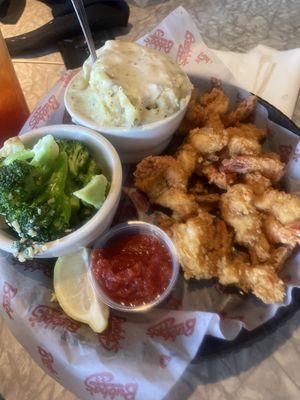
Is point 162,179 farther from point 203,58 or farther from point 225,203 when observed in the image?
point 203,58

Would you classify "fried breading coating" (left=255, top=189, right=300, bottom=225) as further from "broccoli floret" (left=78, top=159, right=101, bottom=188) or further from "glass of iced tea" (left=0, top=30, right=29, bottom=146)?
"glass of iced tea" (left=0, top=30, right=29, bottom=146)

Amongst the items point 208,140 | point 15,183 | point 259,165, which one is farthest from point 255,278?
point 15,183

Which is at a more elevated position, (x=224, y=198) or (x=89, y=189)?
(x=89, y=189)

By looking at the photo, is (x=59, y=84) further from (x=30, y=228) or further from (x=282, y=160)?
(x=282, y=160)

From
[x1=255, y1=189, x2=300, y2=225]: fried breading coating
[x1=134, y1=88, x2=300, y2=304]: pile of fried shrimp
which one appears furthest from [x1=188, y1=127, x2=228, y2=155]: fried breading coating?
[x1=255, y1=189, x2=300, y2=225]: fried breading coating

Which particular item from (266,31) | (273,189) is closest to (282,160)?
(273,189)

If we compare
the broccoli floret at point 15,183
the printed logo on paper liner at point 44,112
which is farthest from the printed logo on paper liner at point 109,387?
the printed logo on paper liner at point 44,112
